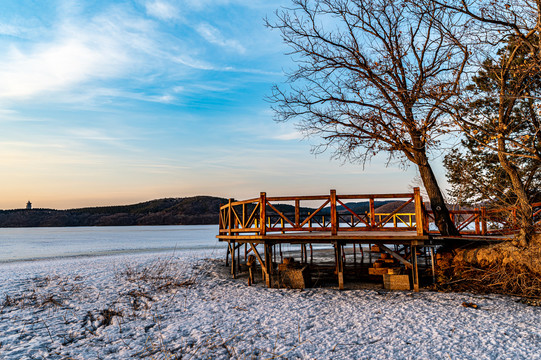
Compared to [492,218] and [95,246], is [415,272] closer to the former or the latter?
[492,218]

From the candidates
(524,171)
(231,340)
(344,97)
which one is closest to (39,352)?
(231,340)

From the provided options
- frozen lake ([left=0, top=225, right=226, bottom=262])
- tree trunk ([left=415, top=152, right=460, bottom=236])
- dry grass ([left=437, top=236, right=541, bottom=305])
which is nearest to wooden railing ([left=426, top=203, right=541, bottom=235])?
tree trunk ([left=415, top=152, right=460, bottom=236])

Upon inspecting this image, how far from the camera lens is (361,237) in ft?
38.0

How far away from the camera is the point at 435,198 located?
47.0 feet

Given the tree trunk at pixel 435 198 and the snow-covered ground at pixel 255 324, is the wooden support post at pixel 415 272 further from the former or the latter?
the tree trunk at pixel 435 198

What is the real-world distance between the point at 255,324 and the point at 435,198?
929 cm

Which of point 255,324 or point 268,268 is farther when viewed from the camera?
point 268,268

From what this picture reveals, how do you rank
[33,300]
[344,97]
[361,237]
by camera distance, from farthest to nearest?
1. [344,97]
2. [361,237]
3. [33,300]

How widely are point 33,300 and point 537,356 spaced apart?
12.4m

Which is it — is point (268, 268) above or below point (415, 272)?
above

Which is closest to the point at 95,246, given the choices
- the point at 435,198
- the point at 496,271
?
the point at 435,198

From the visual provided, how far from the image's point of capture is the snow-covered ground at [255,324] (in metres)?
6.90

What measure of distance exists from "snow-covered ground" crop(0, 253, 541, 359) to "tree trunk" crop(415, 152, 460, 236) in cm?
428

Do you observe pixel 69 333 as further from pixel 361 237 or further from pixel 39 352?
pixel 361 237
